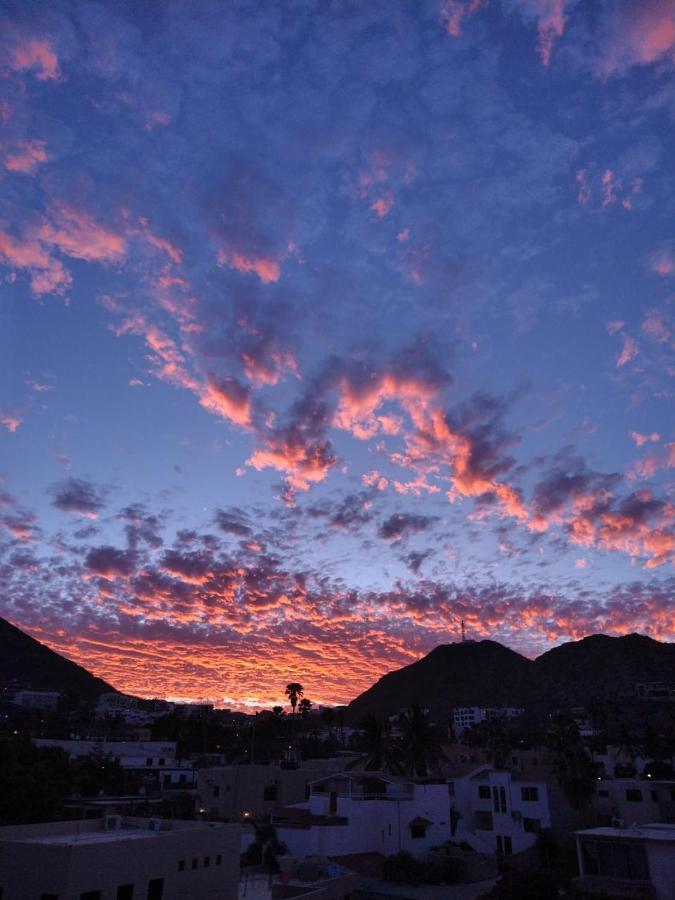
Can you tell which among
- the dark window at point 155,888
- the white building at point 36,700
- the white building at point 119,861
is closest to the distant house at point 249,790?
the white building at point 119,861

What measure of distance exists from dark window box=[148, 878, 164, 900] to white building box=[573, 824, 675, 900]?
22.9m

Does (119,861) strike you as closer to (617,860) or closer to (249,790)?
(617,860)

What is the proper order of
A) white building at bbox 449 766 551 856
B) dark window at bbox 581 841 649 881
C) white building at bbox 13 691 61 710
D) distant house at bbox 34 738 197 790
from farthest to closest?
1. white building at bbox 13 691 61 710
2. distant house at bbox 34 738 197 790
3. white building at bbox 449 766 551 856
4. dark window at bbox 581 841 649 881

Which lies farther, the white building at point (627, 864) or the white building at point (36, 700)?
the white building at point (36, 700)

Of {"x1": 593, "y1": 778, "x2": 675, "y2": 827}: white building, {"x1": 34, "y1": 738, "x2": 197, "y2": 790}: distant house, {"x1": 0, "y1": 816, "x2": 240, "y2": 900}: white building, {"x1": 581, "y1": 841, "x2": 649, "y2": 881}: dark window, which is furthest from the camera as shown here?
{"x1": 34, "y1": 738, "x2": 197, "y2": 790}: distant house

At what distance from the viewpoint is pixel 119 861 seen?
87.0ft

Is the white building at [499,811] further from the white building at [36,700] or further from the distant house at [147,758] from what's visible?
the white building at [36,700]

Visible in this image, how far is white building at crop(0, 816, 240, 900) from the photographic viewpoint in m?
24.9

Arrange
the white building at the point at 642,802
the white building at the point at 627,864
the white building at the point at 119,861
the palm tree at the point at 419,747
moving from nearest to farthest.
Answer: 1. the white building at the point at 119,861
2. the white building at the point at 627,864
3. the white building at the point at 642,802
4. the palm tree at the point at 419,747

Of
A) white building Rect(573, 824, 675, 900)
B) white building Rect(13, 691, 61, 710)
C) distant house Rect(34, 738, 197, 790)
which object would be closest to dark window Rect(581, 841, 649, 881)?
white building Rect(573, 824, 675, 900)

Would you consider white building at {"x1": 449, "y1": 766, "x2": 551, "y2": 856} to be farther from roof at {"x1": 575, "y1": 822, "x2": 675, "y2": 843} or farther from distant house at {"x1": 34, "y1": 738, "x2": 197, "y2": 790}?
distant house at {"x1": 34, "y1": 738, "x2": 197, "y2": 790}

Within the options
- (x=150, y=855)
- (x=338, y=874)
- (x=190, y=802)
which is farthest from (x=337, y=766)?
(x=150, y=855)

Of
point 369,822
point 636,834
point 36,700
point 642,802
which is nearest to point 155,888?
point 636,834

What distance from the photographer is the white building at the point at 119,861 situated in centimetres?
2486
